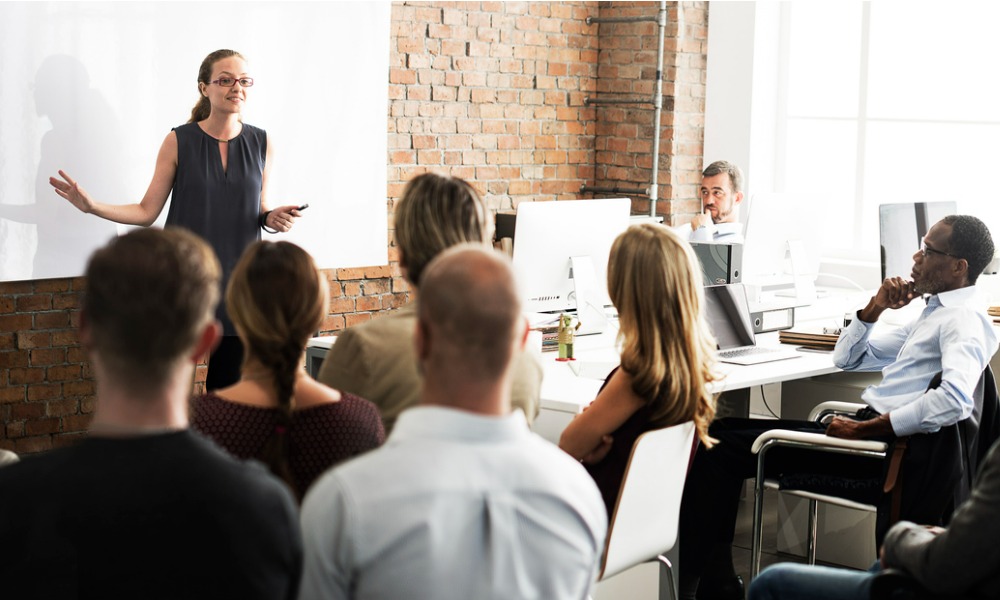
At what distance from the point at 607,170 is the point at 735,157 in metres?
0.76

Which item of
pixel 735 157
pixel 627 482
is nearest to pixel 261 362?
pixel 627 482

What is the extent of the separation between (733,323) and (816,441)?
1.03 meters

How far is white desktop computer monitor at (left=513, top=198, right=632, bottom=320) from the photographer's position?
409cm

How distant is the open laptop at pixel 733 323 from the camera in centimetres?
418

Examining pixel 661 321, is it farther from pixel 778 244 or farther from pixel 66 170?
pixel 66 170

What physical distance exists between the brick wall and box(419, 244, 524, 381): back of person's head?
414 cm

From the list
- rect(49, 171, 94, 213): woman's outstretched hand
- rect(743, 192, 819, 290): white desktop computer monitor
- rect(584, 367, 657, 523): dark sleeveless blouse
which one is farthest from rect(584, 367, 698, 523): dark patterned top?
rect(49, 171, 94, 213): woman's outstretched hand

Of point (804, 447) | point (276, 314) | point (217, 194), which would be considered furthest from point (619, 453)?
point (217, 194)

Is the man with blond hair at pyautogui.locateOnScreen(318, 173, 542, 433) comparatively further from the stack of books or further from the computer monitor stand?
the stack of books

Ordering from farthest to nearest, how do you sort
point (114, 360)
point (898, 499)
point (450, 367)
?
point (898, 499)
point (450, 367)
point (114, 360)

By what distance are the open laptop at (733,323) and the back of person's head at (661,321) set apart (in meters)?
1.45

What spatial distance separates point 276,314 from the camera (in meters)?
1.94

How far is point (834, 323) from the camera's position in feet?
16.0

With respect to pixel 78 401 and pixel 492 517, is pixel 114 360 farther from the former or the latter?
pixel 78 401
